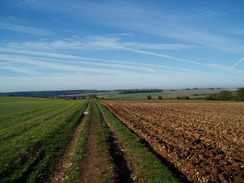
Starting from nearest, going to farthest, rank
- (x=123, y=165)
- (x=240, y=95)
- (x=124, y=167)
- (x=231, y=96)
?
(x=124, y=167), (x=123, y=165), (x=240, y=95), (x=231, y=96)

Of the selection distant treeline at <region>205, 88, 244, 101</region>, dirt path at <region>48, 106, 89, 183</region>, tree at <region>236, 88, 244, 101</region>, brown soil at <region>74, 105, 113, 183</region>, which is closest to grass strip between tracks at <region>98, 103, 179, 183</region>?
brown soil at <region>74, 105, 113, 183</region>

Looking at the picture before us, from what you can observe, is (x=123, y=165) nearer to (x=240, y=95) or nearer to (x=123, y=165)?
(x=123, y=165)

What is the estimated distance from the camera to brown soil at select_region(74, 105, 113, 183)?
6.80 meters

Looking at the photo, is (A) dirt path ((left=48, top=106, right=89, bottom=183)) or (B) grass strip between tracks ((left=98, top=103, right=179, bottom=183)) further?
(A) dirt path ((left=48, top=106, right=89, bottom=183))

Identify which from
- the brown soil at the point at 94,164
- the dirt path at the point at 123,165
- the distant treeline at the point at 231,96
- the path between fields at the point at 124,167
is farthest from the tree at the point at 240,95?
the brown soil at the point at 94,164

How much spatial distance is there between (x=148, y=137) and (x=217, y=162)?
561cm

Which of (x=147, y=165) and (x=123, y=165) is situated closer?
(x=147, y=165)

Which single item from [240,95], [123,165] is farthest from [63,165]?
[240,95]

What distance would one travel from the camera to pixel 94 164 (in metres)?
8.16

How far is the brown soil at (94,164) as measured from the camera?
6.80 meters

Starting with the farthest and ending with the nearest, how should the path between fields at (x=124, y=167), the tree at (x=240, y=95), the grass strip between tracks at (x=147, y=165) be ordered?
the tree at (x=240, y=95)
the path between fields at (x=124, y=167)
the grass strip between tracks at (x=147, y=165)

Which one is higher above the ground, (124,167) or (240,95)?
(240,95)

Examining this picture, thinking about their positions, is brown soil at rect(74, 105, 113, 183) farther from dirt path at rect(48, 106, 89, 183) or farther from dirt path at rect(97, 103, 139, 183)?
dirt path at rect(48, 106, 89, 183)

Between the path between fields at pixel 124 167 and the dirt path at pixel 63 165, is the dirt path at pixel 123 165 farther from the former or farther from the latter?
the dirt path at pixel 63 165
